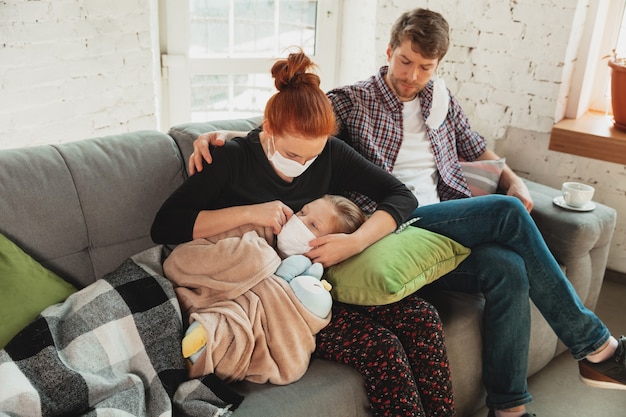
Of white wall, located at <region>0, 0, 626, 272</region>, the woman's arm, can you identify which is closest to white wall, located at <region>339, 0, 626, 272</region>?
white wall, located at <region>0, 0, 626, 272</region>

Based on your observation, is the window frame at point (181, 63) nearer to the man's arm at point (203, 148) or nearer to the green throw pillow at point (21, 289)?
the man's arm at point (203, 148)

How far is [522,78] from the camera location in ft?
9.18

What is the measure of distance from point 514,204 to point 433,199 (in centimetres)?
39

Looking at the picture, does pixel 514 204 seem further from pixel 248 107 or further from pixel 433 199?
pixel 248 107

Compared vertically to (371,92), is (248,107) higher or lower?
lower

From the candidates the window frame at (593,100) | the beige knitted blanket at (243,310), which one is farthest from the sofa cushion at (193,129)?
the window frame at (593,100)

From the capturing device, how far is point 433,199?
2.25m

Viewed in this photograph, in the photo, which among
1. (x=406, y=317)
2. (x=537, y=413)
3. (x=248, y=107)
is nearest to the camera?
(x=406, y=317)

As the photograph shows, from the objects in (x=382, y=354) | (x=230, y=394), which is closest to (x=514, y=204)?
(x=382, y=354)

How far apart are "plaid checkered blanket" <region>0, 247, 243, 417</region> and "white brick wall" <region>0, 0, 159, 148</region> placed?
48.3 inches

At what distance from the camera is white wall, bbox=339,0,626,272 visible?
2.69 metres

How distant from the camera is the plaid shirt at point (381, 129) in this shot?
2.15m

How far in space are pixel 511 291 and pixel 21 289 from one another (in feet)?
4.39

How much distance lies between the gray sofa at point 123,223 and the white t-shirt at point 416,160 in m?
0.41
